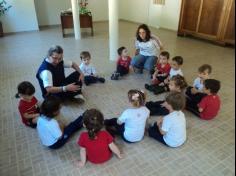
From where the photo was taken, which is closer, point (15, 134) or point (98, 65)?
point (15, 134)

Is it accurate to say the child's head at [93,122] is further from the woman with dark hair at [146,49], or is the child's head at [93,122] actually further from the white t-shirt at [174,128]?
the woman with dark hair at [146,49]

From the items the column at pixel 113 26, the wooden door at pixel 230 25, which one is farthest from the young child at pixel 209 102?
the wooden door at pixel 230 25

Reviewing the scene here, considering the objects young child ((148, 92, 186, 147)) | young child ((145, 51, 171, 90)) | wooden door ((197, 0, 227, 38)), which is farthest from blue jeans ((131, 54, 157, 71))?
wooden door ((197, 0, 227, 38))

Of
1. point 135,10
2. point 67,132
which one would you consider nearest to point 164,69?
point 67,132

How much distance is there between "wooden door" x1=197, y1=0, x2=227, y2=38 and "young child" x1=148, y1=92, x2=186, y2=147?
12.5 ft

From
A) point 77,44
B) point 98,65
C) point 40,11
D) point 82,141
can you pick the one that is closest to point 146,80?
point 98,65

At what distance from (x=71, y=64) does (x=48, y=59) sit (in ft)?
1.15

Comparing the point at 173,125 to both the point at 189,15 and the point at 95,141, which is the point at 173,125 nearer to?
the point at 95,141

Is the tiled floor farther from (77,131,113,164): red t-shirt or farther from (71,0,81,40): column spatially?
(71,0,81,40): column

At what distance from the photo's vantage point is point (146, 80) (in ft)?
10.4

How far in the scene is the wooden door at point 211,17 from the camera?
4655mm

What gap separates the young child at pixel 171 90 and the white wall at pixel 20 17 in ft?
18.3

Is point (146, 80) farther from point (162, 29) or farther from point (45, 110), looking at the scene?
point (162, 29)

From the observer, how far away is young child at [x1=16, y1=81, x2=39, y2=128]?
192 centimetres
